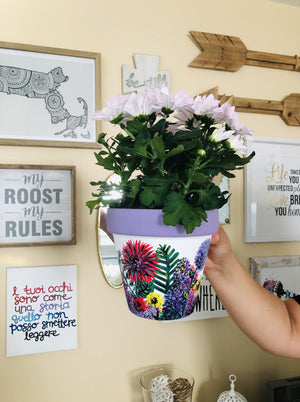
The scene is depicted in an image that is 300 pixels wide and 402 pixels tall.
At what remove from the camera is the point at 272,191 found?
140 cm

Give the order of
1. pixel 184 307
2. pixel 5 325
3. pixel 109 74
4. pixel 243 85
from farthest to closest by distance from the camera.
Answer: pixel 243 85 → pixel 109 74 → pixel 5 325 → pixel 184 307

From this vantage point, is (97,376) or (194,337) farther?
(194,337)

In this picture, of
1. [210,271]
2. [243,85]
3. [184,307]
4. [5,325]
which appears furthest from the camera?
[243,85]

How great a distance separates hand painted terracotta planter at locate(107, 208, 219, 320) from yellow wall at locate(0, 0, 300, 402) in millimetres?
572

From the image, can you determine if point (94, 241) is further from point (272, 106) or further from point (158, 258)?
point (272, 106)

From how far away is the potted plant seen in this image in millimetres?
609

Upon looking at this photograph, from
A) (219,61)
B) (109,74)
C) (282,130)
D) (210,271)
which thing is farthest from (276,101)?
(210,271)

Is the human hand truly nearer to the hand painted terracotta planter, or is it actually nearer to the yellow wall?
the hand painted terracotta planter

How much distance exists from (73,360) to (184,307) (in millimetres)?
686

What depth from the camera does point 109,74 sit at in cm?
123

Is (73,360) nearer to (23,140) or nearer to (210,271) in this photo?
(210,271)

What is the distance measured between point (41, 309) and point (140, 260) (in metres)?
0.65

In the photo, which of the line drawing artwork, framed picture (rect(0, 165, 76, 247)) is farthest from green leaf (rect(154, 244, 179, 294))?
the line drawing artwork

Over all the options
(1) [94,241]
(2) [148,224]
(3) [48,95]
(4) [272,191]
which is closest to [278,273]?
(4) [272,191]
